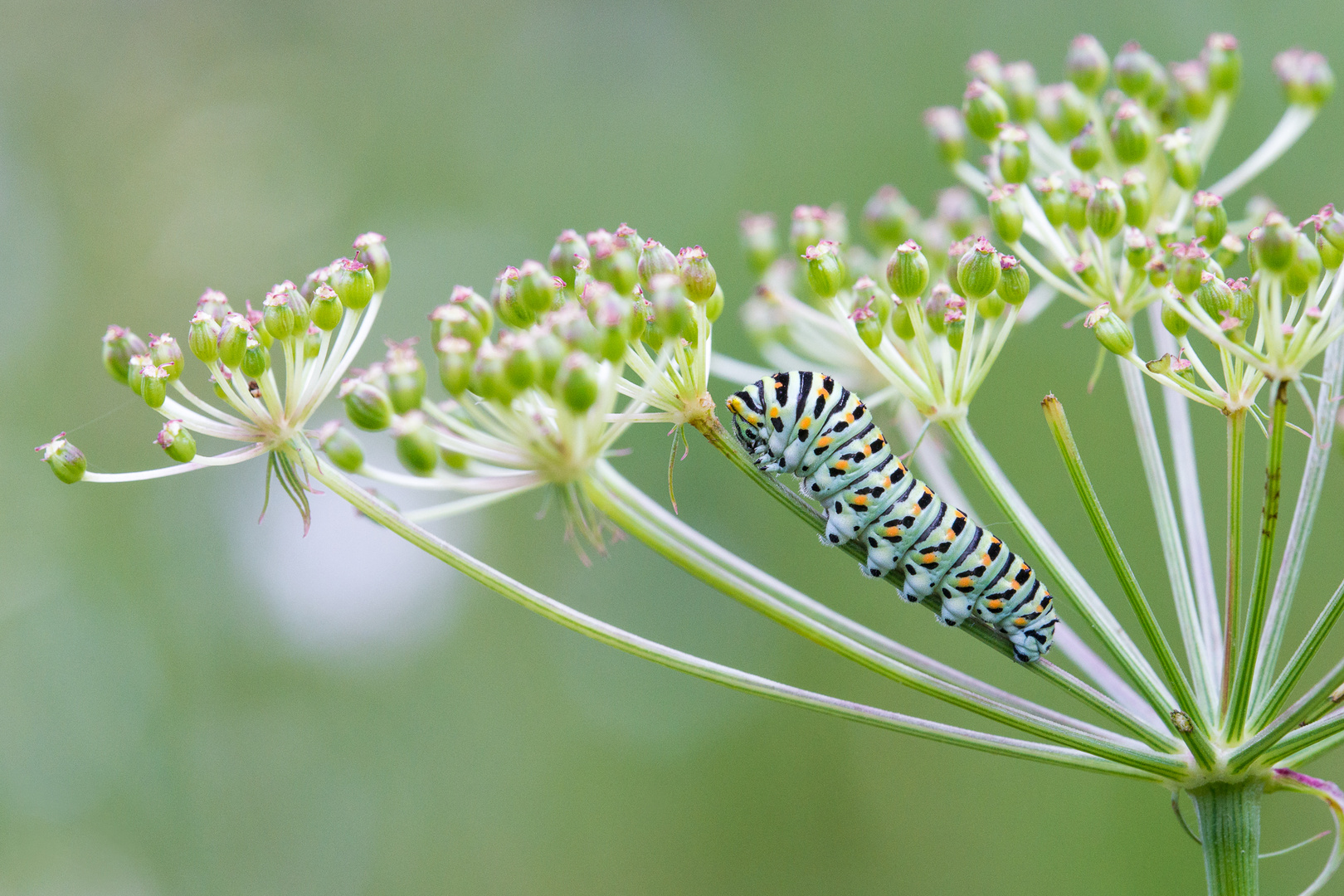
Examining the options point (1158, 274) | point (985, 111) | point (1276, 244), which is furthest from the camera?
point (985, 111)

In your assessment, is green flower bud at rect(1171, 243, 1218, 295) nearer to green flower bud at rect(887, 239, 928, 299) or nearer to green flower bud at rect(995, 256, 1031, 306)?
green flower bud at rect(995, 256, 1031, 306)

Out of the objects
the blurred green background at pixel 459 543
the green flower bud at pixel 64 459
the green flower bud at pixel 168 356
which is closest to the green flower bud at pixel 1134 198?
the green flower bud at pixel 168 356

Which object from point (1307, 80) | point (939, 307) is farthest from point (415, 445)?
point (1307, 80)

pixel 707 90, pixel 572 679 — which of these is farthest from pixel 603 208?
pixel 572 679

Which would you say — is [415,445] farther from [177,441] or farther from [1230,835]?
[1230,835]

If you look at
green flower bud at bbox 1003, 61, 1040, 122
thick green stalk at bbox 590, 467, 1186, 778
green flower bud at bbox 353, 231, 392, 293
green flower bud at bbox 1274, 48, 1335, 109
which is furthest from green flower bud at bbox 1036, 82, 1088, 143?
green flower bud at bbox 353, 231, 392, 293

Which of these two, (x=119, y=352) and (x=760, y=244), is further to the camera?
(x=760, y=244)

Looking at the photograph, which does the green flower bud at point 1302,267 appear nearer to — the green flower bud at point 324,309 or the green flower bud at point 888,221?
the green flower bud at point 888,221
